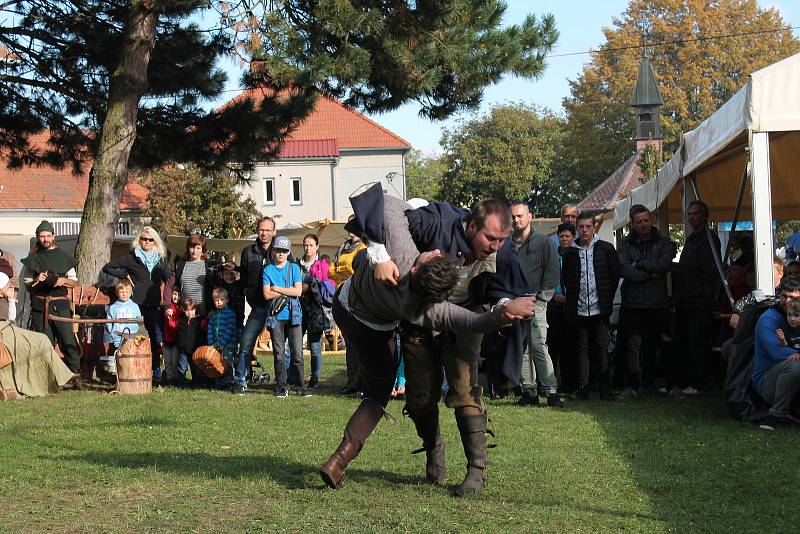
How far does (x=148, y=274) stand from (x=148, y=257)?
9.0 inches

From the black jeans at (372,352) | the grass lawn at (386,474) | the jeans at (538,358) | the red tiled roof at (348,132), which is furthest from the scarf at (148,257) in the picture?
the red tiled roof at (348,132)

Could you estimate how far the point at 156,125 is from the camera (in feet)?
54.5

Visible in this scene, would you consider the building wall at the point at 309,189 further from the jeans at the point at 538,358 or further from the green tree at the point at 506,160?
the jeans at the point at 538,358

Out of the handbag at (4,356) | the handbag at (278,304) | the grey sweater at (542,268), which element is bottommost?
the handbag at (4,356)

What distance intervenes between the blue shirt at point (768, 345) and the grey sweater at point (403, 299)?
3.83 m

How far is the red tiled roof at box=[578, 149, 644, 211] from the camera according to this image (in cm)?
5403

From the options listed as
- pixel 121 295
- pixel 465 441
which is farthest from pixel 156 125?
pixel 465 441

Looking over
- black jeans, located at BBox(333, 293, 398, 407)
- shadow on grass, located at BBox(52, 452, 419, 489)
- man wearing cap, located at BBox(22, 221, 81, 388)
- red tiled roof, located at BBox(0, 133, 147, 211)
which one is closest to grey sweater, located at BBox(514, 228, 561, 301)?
shadow on grass, located at BBox(52, 452, 419, 489)

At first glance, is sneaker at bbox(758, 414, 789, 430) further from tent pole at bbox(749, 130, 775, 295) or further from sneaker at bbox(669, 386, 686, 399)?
sneaker at bbox(669, 386, 686, 399)

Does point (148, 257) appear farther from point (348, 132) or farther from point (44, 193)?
point (348, 132)

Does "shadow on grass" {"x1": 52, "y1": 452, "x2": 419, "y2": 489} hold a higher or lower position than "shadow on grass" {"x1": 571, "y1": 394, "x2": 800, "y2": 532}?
higher

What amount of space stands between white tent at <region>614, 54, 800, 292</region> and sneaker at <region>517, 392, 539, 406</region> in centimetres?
241

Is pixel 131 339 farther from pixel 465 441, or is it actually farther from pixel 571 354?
pixel 465 441

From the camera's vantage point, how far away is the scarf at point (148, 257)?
12.8 meters
